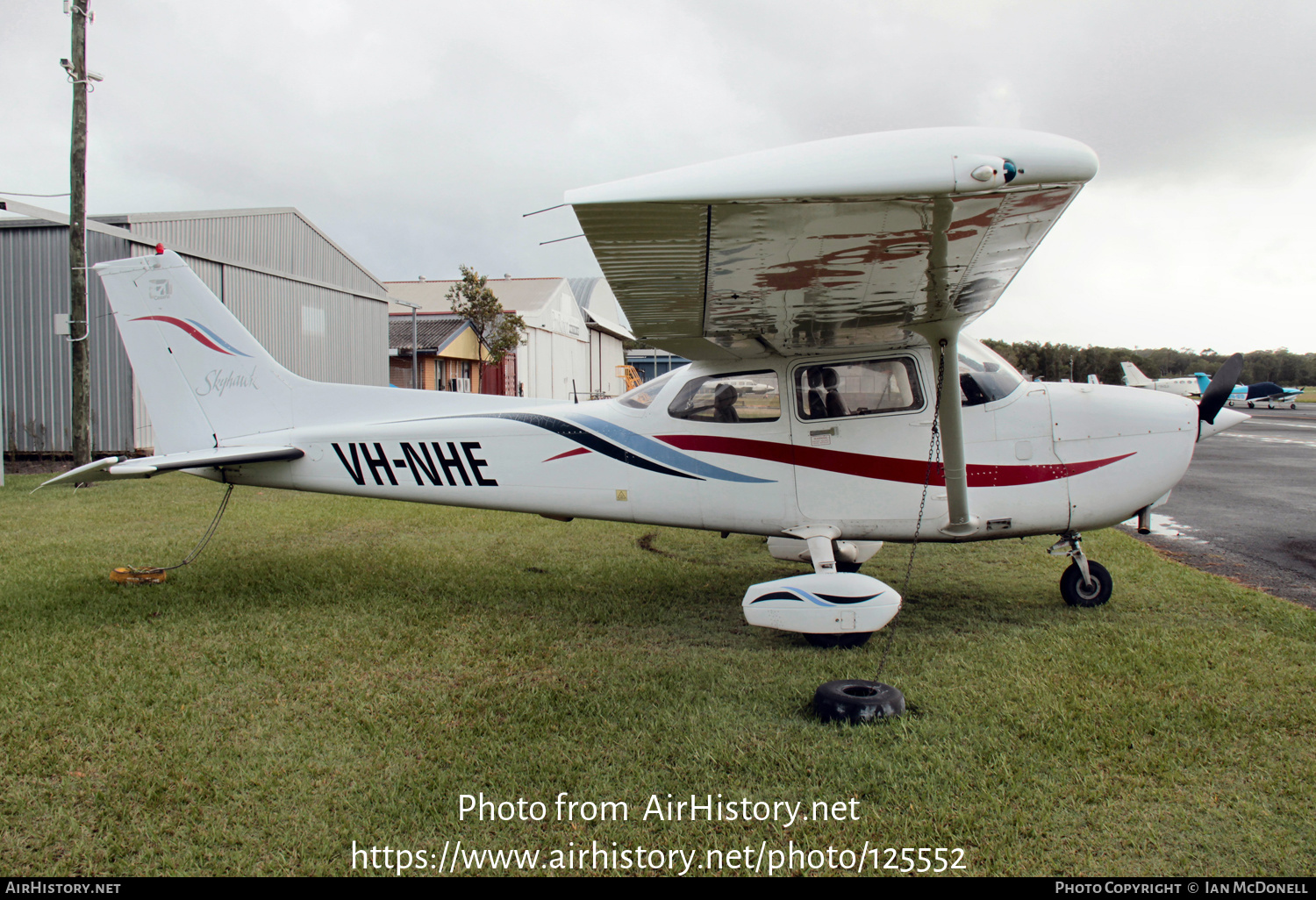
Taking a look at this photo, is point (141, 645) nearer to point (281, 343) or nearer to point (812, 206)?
point (812, 206)

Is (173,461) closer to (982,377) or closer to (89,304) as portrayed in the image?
(982,377)

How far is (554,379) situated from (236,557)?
33774mm

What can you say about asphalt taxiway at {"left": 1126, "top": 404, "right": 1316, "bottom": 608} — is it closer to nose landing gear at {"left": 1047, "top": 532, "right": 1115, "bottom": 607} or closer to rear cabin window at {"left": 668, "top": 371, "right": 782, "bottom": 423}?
nose landing gear at {"left": 1047, "top": 532, "right": 1115, "bottom": 607}

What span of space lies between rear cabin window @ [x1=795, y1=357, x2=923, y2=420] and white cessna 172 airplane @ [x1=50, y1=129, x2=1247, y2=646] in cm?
1

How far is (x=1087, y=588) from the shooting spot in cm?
509

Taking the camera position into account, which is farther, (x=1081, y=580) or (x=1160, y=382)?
(x=1160, y=382)

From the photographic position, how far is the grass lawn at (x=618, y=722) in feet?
8.10

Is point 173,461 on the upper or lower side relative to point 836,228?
lower

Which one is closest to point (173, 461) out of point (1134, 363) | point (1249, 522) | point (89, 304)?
point (89, 304)

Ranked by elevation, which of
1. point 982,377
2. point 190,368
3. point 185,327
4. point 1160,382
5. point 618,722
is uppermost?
point 1160,382

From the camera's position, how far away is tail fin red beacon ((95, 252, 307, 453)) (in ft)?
18.5

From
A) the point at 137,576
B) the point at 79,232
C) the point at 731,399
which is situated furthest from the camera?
the point at 79,232

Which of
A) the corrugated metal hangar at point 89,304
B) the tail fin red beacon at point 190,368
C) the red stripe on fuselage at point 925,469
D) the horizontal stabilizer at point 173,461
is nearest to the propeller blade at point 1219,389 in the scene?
the red stripe on fuselage at point 925,469

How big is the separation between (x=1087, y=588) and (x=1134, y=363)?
142 ft
